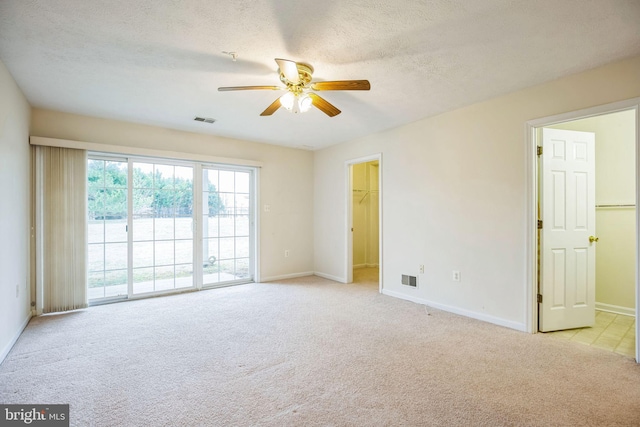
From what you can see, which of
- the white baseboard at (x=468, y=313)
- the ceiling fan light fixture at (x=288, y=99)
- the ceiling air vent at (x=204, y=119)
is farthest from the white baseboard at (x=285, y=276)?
the ceiling fan light fixture at (x=288, y=99)

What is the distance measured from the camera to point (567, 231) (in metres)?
3.14

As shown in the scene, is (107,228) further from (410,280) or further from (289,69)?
(410,280)

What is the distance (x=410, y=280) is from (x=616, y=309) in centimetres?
245

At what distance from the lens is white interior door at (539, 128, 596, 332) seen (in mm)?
3070

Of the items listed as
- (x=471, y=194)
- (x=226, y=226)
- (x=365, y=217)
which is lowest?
(x=226, y=226)

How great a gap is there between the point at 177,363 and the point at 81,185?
2.81 meters

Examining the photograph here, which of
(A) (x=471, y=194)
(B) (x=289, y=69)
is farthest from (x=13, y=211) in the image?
(A) (x=471, y=194)

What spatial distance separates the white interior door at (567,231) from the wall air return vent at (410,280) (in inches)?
55.4

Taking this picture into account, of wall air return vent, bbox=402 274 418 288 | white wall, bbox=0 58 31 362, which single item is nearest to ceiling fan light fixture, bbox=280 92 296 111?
white wall, bbox=0 58 31 362

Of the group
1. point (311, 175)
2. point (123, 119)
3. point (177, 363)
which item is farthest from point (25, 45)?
point (311, 175)

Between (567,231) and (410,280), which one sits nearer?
(567,231)

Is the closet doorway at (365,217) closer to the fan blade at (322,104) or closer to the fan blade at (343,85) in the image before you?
the fan blade at (322,104)

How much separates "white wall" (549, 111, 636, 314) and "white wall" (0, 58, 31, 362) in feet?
18.9

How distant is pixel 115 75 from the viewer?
2723mm
